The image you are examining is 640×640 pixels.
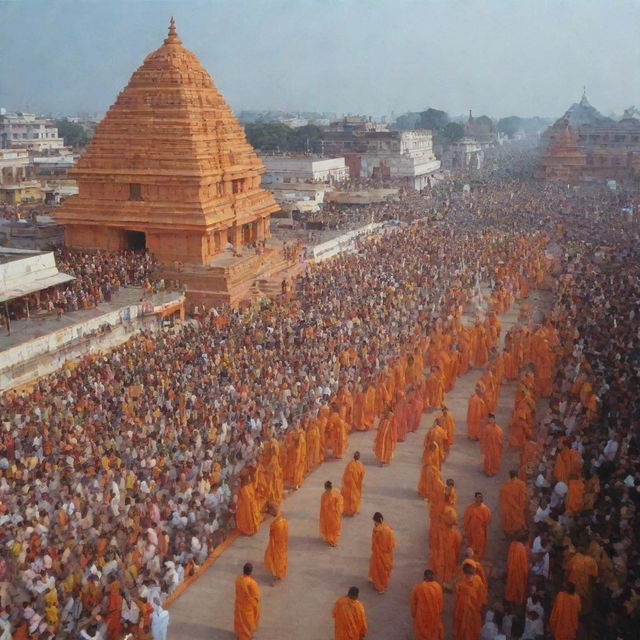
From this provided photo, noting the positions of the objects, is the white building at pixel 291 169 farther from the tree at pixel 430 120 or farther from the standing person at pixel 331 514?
the tree at pixel 430 120

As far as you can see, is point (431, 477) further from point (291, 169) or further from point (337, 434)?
point (291, 169)

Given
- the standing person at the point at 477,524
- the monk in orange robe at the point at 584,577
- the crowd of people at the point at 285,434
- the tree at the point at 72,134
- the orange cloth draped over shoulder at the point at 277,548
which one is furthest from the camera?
the tree at the point at 72,134

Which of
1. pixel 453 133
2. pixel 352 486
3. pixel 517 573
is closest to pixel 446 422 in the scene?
pixel 352 486

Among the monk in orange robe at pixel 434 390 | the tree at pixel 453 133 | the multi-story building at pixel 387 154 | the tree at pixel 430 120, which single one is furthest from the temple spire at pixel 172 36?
the tree at pixel 430 120

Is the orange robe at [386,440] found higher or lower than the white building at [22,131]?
lower

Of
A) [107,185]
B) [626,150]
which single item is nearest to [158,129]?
[107,185]

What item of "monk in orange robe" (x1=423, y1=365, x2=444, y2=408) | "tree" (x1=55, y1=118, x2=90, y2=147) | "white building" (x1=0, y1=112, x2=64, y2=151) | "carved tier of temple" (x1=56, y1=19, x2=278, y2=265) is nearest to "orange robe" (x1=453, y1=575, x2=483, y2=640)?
"monk in orange robe" (x1=423, y1=365, x2=444, y2=408)

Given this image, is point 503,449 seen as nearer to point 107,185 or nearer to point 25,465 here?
point 25,465
